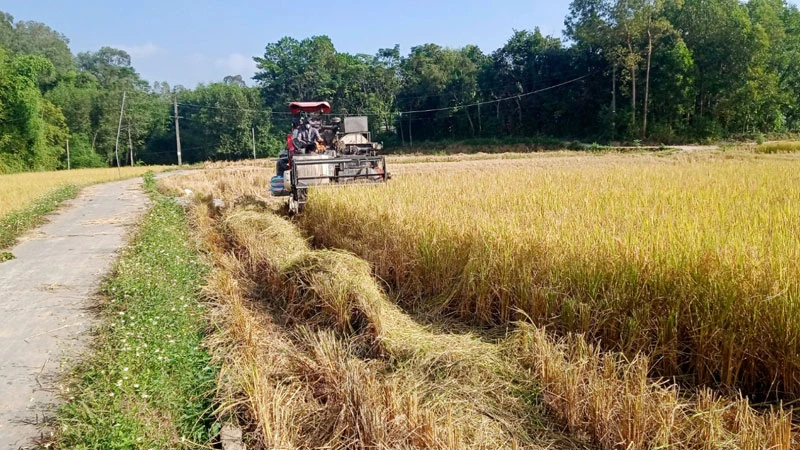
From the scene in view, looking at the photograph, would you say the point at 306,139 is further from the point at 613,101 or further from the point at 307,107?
the point at 613,101

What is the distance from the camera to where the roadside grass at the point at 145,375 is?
9.48 ft

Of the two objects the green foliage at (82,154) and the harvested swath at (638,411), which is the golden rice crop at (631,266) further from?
the green foliage at (82,154)

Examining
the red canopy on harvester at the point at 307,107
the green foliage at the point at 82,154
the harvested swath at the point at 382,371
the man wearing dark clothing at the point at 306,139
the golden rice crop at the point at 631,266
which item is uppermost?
the green foliage at the point at 82,154

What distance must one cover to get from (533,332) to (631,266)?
0.84m

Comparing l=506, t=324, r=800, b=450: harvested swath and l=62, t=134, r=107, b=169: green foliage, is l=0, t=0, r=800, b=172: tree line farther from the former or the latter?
l=506, t=324, r=800, b=450: harvested swath

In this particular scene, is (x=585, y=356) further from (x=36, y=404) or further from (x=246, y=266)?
(x=246, y=266)

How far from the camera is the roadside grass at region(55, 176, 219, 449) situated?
2.89 metres

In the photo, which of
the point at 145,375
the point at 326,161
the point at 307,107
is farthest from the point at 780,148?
the point at 145,375

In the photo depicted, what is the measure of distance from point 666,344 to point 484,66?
5099 centimetres

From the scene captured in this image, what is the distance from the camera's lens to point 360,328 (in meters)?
4.54

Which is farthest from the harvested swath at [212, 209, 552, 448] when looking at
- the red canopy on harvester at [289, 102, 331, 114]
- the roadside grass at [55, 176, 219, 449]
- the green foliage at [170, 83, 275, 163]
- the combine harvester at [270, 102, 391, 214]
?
the green foliage at [170, 83, 275, 163]

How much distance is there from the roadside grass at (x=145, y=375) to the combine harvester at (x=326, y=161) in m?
4.19

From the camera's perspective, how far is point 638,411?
2.74 m

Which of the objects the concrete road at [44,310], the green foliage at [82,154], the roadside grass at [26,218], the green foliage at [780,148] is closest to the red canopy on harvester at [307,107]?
the concrete road at [44,310]
